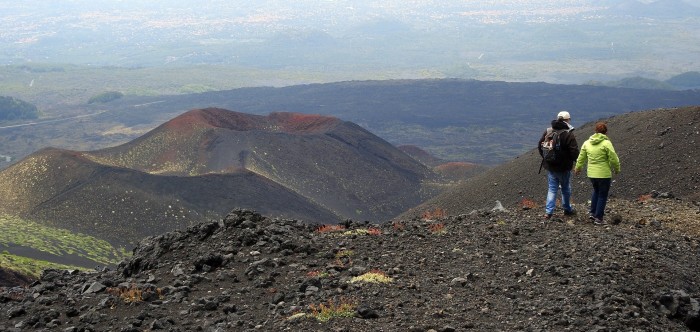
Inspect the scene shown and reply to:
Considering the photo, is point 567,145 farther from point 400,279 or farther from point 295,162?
point 295,162

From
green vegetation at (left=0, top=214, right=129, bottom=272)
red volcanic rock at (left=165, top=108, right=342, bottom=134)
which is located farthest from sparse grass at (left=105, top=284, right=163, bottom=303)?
red volcanic rock at (left=165, top=108, right=342, bottom=134)

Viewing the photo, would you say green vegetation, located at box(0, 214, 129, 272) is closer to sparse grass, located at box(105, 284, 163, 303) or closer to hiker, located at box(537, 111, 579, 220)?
sparse grass, located at box(105, 284, 163, 303)

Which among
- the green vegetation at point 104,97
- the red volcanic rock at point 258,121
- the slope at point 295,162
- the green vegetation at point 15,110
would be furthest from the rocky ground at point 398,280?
the green vegetation at point 104,97

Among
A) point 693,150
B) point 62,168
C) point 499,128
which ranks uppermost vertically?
point 693,150

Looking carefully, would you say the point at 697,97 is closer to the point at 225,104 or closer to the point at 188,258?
the point at 225,104

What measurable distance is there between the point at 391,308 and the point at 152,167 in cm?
4731

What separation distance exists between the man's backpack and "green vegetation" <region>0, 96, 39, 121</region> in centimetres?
12228

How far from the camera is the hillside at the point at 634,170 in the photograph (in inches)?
1093

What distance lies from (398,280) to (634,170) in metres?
20.2

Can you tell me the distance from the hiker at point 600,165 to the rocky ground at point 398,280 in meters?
0.38

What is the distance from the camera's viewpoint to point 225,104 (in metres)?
138

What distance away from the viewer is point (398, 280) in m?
11.7

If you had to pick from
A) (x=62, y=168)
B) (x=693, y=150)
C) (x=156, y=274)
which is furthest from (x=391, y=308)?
(x=62, y=168)

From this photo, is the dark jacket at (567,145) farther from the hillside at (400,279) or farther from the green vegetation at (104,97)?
the green vegetation at (104,97)
